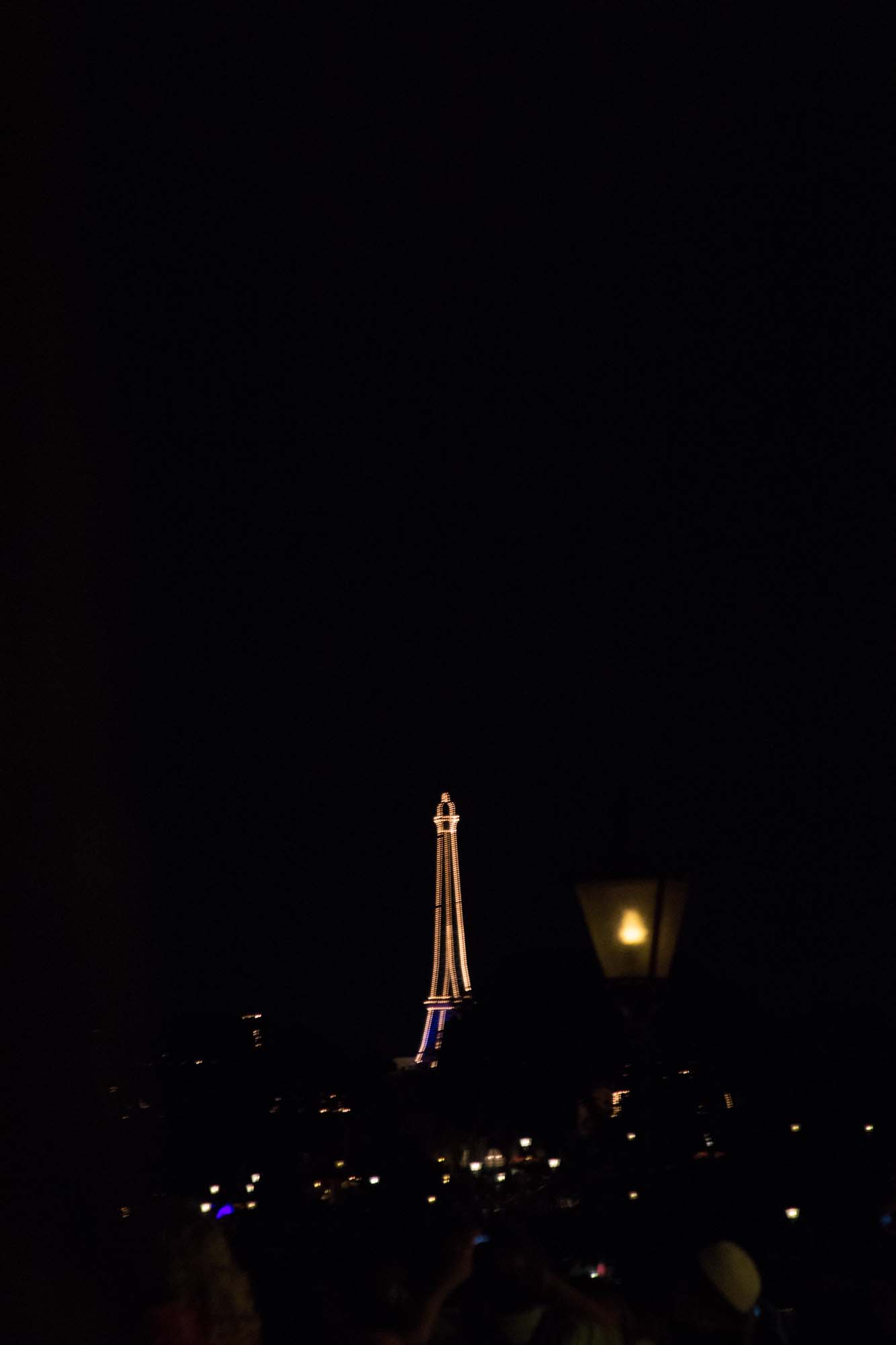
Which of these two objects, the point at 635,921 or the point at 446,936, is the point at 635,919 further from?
the point at 446,936

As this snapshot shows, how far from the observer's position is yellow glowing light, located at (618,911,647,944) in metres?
7.70

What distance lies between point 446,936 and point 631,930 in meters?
117

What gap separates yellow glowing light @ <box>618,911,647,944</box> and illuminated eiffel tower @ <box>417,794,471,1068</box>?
349 feet

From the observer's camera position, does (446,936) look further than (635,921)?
Yes

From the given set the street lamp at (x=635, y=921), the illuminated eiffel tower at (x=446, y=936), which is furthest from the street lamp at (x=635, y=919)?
the illuminated eiffel tower at (x=446, y=936)

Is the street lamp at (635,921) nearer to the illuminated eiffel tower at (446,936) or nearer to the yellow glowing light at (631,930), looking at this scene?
the yellow glowing light at (631,930)

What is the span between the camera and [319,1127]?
208 ft

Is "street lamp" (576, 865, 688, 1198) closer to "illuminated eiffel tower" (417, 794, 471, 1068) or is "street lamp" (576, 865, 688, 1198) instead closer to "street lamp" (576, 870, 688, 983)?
"street lamp" (576, 870, 688, 983)

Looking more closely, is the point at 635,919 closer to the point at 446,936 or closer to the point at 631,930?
the point at 631,930

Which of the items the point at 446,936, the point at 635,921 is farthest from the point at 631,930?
the point at 446,936

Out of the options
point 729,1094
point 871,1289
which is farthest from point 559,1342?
point 729,1094

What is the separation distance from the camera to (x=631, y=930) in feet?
25.3

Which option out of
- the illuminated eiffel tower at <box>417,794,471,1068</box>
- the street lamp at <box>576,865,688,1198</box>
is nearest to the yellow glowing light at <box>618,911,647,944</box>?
the street lamp at <box>576,865,688,1198</box>

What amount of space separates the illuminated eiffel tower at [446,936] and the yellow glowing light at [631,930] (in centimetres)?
10632
